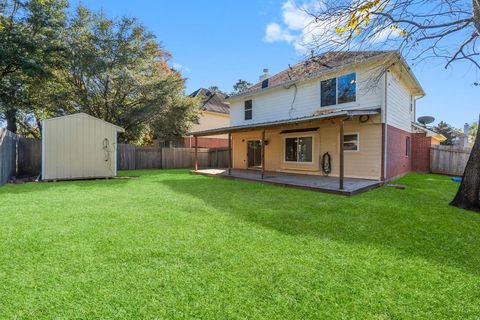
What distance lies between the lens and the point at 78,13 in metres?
15.0

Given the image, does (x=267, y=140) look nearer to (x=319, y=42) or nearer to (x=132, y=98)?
(x=319, y=42)

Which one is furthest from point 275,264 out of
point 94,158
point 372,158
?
point 94,158

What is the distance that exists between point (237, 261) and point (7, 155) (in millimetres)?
10426

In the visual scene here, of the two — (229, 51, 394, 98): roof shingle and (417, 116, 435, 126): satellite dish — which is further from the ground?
(229, 51, 394, 98): roof shingle

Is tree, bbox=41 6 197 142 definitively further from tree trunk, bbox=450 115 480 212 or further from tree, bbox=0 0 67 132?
tree trunk, bbox=450 115 480 212

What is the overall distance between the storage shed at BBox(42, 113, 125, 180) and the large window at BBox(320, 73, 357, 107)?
29.3 ft

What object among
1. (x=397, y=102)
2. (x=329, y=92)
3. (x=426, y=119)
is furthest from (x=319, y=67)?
(x=426, y=119)

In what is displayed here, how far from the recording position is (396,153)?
1089cm

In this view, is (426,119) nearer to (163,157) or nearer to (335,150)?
(335,150)

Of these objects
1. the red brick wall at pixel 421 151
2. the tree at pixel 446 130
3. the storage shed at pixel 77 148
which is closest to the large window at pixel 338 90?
the red brick wall at pixel 421 151

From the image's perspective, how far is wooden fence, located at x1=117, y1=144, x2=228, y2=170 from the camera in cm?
1560

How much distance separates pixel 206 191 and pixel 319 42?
4.96 metres

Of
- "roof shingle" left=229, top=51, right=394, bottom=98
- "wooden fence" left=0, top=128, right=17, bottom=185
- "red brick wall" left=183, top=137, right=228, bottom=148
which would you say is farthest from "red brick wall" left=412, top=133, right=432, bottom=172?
"wooden fence" left=0, top=128, right=17, bottom=185

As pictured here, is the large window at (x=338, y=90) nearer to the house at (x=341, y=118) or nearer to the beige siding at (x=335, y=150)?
the house at (x=341, y=118)
